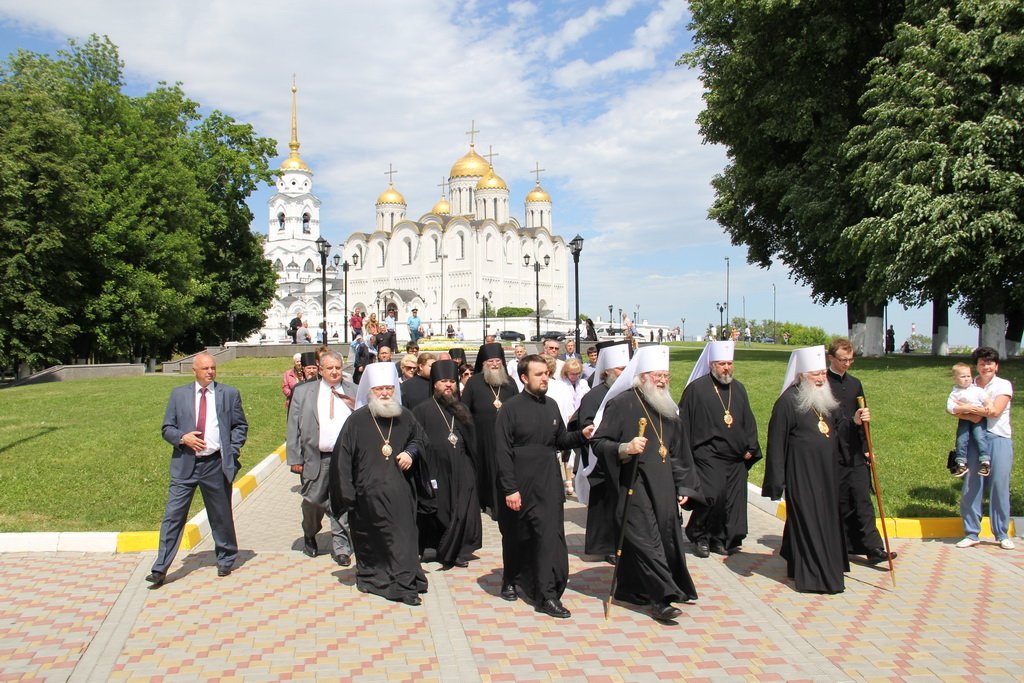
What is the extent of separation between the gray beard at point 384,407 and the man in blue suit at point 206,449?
116cm

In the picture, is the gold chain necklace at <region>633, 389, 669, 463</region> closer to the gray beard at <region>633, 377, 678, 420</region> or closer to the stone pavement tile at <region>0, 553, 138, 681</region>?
the gray beard at <region>633, 377, 678, 420</region>

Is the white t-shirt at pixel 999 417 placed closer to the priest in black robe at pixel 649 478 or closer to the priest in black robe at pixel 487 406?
the priest in black robe at pixel 649 478

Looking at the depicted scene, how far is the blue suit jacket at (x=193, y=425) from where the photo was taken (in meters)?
7.25

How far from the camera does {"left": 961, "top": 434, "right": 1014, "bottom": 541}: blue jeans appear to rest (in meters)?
7.90

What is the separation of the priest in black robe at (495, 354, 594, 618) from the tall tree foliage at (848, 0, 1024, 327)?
1553 centimetres

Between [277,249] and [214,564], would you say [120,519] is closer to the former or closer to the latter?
[214,564]

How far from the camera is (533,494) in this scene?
657 centimetres

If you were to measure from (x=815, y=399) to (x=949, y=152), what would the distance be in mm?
15403

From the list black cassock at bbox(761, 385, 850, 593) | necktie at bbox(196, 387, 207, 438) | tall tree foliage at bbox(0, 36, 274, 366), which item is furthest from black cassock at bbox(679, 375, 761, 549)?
tall tree foliage at bbox(0, 36, 274, 366)

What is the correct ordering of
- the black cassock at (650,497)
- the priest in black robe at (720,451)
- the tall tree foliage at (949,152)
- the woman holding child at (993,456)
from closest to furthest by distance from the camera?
the black cassock at (650,497) < the woman holding child at (993,456) < the priest in black robe at (720,451) < the tall tree foliage at (949,152)

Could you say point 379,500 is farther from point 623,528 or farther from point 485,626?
point 623,528

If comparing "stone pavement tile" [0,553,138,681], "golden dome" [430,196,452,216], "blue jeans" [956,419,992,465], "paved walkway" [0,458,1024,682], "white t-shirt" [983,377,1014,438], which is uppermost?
"golden dome" [430,196,452,216]

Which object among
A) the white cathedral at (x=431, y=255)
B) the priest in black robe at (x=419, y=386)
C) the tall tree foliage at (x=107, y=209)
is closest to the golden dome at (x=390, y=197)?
the white cathedral at (x=431, y=255)

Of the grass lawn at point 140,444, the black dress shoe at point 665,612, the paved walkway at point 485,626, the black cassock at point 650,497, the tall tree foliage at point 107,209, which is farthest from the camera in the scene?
the tall tree foliage at point 107,209
